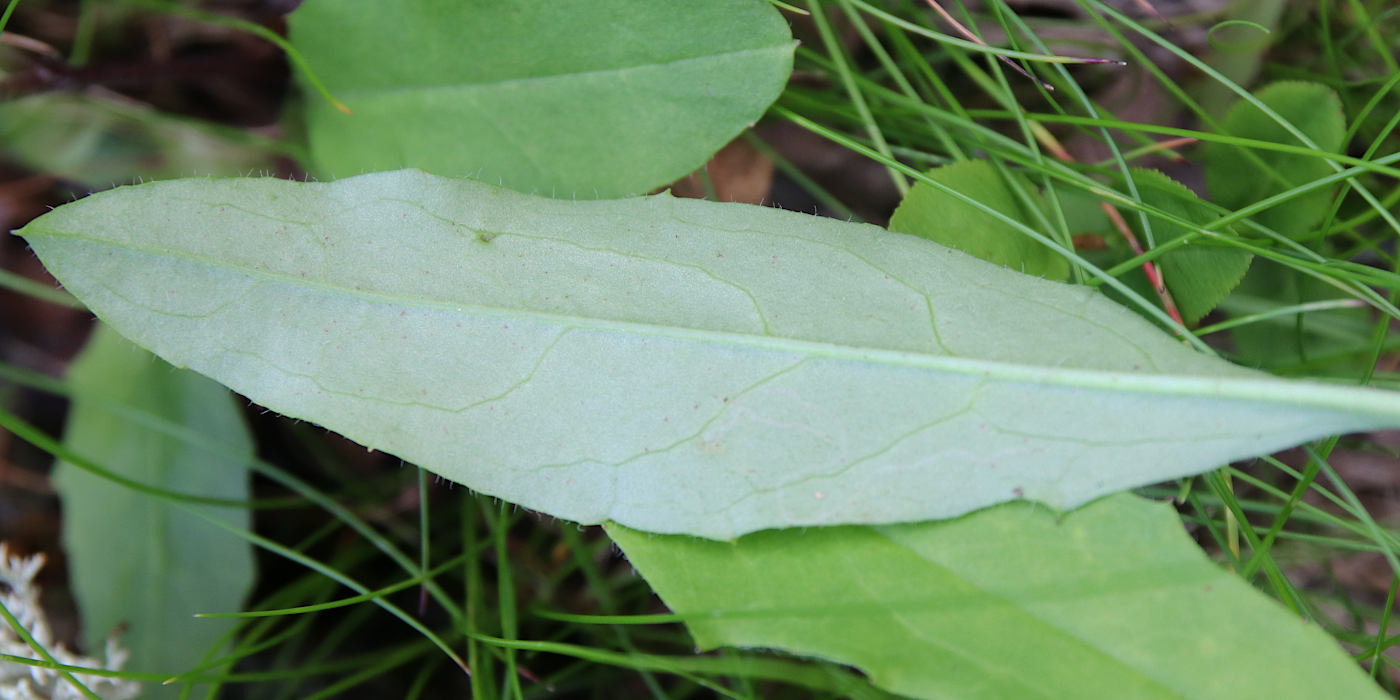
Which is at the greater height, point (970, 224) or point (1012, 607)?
point (970, 224)

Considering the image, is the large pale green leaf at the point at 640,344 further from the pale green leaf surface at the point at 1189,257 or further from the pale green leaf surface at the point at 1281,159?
the pale green leaf surface at the point at 1281,159

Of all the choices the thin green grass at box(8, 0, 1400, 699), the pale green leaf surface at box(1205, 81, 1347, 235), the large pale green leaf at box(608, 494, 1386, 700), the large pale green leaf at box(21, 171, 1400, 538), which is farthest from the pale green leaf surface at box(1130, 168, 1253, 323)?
the large pale green leaf at box(608, 494, 1386, 700)

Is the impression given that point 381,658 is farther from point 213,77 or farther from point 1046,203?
point 1046,203

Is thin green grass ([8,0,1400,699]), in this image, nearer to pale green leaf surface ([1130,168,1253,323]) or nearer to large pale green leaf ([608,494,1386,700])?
pale green leaf surface ([1130,168,1253,323])

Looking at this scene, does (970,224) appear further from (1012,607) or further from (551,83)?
(551,83)

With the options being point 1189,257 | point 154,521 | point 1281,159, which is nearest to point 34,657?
point 154,521

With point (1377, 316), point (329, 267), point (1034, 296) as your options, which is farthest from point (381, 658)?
point (1377, 316)

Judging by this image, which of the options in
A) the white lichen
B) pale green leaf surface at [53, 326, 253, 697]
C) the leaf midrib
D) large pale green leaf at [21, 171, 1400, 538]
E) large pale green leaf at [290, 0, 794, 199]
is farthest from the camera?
pale green leaf surface at [53, 326, 253, 697]
